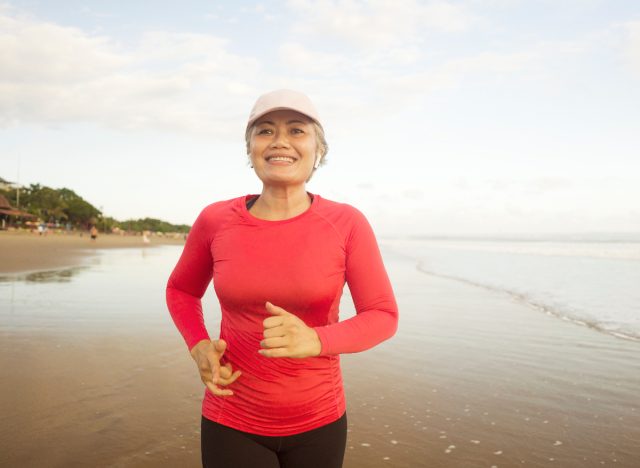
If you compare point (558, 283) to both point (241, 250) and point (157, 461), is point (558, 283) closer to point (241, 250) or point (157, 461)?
point (157, 461)

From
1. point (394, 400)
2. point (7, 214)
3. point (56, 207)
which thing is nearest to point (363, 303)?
point (394, 400)

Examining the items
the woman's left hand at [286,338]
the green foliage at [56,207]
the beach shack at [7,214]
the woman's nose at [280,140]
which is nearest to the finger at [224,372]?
the woman's left hand at [286,338]

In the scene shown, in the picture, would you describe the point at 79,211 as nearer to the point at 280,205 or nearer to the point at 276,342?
the point at 280,205

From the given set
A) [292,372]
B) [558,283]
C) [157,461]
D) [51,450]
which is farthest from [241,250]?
[558,283]

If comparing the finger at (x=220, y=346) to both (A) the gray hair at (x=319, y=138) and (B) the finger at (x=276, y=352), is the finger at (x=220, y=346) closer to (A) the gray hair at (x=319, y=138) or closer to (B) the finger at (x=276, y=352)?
(B) the finger at (x=276, y=352)

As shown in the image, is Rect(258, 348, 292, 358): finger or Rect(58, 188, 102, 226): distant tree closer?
Rect(258, 348, 292, 358): finger

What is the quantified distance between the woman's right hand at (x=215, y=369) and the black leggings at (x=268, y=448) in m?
0.17

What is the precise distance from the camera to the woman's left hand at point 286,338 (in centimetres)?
162

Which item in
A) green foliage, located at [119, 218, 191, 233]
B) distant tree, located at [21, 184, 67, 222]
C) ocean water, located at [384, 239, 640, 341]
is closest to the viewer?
ocean water, located at [384, 239, 640, 341]

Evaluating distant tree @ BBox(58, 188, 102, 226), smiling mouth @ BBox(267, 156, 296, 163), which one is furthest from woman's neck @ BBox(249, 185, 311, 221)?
distant tree @ BBox(58, 188, 102, 226)

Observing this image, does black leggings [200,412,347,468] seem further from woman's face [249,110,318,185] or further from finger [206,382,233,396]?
woman's face [249,110,318,185]

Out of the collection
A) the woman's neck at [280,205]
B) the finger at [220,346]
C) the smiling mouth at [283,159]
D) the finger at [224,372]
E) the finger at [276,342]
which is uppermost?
the smiling mouth at [283,159]

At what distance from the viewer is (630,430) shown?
4.60m

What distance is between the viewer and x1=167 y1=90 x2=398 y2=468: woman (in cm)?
193
